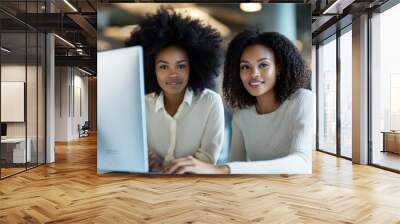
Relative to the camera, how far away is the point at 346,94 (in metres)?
9.11

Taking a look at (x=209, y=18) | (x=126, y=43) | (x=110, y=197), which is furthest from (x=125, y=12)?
(x=110, y=197)

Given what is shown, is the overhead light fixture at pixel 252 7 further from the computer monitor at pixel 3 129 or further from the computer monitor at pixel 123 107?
the computer monitor at pixel 3 129

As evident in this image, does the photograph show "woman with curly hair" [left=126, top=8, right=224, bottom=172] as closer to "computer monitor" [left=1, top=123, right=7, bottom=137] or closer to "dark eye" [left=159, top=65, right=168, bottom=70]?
"dark eye" [left=159, top=65, right=168, bottom=70]

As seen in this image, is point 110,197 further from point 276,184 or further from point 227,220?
point 276,184

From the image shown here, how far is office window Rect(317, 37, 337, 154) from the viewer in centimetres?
997

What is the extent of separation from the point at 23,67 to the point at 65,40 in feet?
11.2

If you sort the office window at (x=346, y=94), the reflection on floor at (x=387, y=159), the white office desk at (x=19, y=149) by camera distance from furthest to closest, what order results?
1. the office window at (x=346, y=94)
2. the reflection on floor at (x=387, y=159)
3. the white office desk at (x=19, y=149)

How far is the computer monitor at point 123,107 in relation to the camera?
20.4 ft

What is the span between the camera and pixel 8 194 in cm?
517

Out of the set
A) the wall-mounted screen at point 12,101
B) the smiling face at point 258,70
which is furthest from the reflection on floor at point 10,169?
the smiling face at point 258,70

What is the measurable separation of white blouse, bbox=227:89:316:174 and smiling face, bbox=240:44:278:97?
34 cm

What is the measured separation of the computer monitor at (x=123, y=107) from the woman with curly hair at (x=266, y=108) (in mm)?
771

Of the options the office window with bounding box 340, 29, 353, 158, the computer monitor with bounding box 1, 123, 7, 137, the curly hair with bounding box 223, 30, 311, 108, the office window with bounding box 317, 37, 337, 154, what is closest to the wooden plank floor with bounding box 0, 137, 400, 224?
the computer monitor with bounding box 1, 123, 7, 137

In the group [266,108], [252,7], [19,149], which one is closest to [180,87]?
[266,108]
